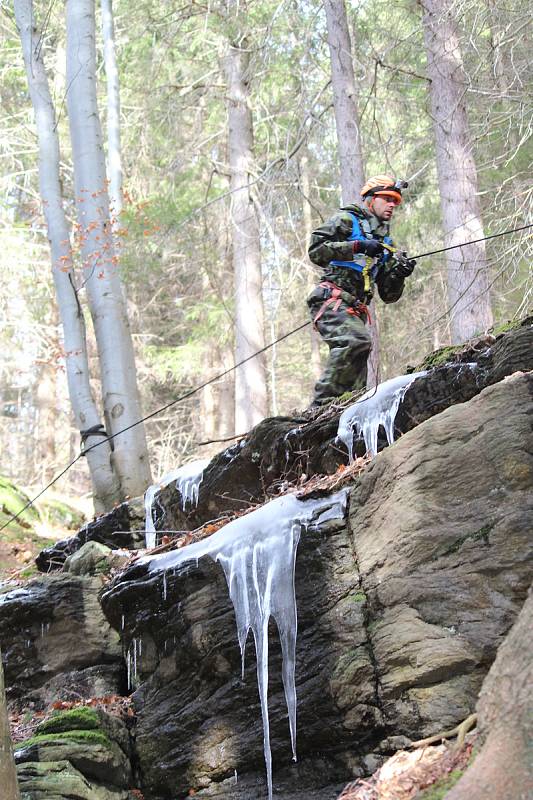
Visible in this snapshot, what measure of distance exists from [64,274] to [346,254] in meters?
4.85

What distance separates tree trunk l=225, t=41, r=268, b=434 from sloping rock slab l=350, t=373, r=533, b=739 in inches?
408

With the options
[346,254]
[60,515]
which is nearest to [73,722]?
[346,254]

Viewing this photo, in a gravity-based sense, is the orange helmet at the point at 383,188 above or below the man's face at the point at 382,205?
above

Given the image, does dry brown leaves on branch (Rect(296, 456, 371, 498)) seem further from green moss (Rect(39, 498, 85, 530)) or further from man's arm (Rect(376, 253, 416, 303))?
Result: green moss (Rect(39, 498, 85, 530))

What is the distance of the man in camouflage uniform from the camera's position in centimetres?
766

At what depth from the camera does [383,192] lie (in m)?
7.89

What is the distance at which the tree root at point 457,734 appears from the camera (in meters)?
3.96

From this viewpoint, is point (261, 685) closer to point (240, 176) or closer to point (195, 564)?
point (195, 564)

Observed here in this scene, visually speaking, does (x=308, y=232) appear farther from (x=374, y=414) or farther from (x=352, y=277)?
(x=374, y=414)

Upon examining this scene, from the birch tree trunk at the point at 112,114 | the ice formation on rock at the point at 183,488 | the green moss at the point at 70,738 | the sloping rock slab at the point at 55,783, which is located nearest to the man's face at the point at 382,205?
the ice formation on rock at the point at 183,488

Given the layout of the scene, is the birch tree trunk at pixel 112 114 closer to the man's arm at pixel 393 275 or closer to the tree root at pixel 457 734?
the man's arm at pixel 393 275

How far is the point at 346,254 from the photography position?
760 centimetres

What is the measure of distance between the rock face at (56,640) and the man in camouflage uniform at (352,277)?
8.86 feet

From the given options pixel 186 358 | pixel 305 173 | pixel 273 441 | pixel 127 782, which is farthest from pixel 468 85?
pixel 186 358
